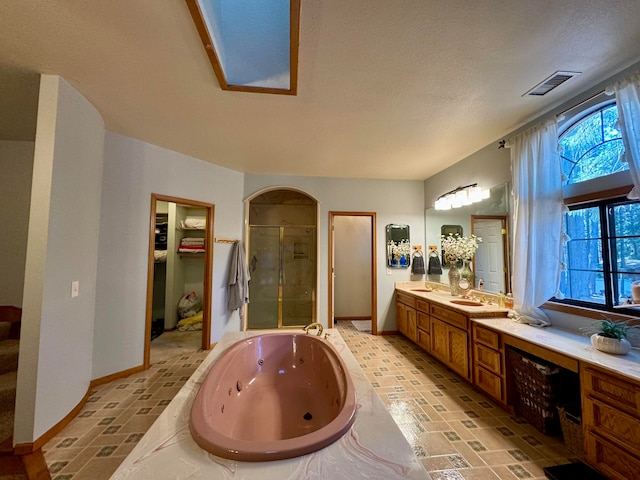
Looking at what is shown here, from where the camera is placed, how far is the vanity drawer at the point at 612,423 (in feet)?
4.42

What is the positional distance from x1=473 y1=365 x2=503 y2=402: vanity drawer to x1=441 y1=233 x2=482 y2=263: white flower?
1366 millimetres

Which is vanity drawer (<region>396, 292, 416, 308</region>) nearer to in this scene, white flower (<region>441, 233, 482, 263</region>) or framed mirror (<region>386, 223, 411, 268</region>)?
framed mirror (<region>386, 223, 411, 268</region>)

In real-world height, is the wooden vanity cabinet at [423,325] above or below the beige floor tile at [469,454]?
above

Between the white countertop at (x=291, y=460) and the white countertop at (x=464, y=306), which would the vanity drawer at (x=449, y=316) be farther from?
the white countertop at (x=291, y=460)

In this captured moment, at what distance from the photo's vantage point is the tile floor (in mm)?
1642

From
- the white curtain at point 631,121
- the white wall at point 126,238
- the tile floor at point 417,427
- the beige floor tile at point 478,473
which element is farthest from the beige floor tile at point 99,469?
the white curtain at point 631,121

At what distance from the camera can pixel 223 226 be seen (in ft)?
12.6

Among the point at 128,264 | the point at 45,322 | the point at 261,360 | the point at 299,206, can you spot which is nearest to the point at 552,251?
the point at 261,360

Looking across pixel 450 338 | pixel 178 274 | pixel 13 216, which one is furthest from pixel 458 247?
pixel 13 216

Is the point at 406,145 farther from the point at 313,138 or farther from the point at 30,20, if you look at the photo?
the point at 30,20

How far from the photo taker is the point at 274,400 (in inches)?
89.3

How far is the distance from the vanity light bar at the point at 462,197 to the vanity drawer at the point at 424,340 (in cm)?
179

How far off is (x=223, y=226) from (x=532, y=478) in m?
3.95

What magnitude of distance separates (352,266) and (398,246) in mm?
1463
